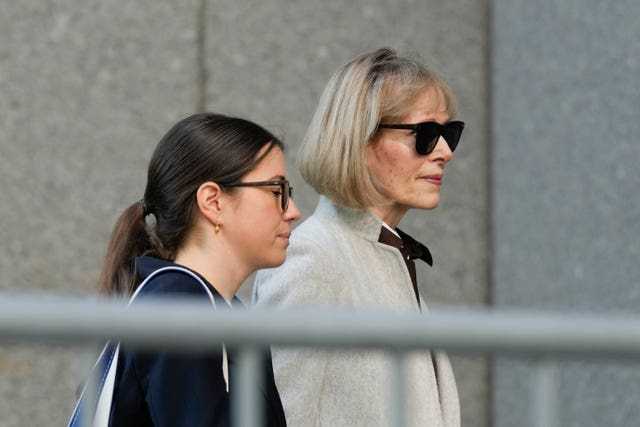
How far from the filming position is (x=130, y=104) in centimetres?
504

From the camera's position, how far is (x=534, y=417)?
1492 mm

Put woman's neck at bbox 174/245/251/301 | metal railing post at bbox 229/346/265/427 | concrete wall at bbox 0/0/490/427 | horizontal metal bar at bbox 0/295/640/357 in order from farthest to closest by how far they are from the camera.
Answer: concrete wall at bbox 0/0/490/427 → woman's neck at bbox 174/245/251/301 → metal railing post at bbox 229/346/265/427 → horizontal metal bar at bbox 0/295/640/357

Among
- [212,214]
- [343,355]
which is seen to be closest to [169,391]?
[212,214]

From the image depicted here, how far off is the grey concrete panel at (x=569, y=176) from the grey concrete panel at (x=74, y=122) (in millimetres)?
1205

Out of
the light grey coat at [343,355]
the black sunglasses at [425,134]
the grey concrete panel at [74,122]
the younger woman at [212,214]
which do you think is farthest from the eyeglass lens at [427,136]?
the grey concrete panel at [74,122]

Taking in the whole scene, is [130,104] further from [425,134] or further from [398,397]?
[398,397]

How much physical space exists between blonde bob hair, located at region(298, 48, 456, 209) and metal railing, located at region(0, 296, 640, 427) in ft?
5.35

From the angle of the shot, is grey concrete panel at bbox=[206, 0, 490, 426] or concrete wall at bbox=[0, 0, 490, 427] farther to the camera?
grey concrete panel at bbox=[206, 0, 490, 426]

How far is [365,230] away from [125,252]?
0.66 meters

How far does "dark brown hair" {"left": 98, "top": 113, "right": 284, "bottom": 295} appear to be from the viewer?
265cm

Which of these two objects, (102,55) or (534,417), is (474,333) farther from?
(102,55)

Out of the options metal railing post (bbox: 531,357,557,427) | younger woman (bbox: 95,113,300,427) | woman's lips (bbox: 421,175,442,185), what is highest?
Answer: metal railing post (bbox: 531,357,557,427)

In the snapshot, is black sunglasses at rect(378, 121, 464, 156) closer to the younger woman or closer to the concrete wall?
the younger woman

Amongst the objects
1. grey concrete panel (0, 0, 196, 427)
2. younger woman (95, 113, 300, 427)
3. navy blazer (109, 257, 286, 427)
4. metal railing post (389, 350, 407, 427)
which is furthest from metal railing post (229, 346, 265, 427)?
grey concrete panel (0, 0, 196, 427)
